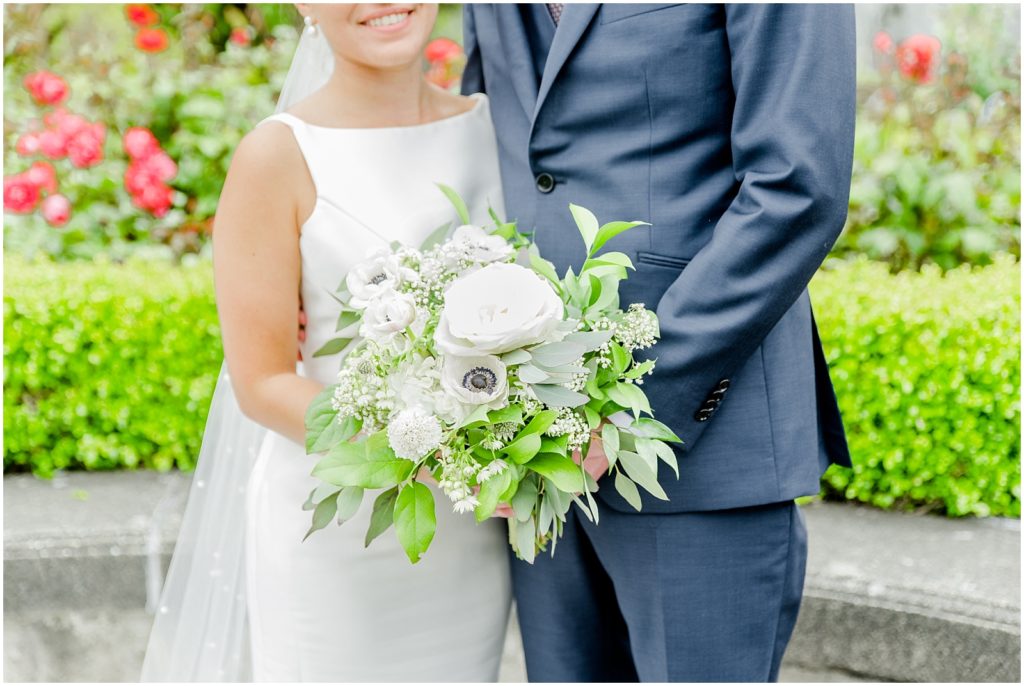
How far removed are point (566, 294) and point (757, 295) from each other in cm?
35

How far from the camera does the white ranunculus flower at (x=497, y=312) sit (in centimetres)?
135

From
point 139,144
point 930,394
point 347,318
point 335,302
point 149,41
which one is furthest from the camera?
point 149,41

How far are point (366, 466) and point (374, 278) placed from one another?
0.32m

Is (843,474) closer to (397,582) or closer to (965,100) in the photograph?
(397,582)

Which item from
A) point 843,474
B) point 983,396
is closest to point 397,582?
point 843,474

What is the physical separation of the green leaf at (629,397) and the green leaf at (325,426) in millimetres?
409

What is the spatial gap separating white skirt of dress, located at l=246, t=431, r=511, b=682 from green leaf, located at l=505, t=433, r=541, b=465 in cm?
65

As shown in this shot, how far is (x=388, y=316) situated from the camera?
4.73 ft

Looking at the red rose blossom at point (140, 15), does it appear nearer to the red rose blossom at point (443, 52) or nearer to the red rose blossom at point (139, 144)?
the red rose blossom at point (139, 144)

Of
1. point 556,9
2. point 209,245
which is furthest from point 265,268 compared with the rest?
point 209,245

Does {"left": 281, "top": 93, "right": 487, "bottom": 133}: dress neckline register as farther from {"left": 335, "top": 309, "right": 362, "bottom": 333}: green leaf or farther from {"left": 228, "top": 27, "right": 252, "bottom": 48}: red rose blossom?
{"left": 228, "top": 27, "right": 252, "bottom": 48}: red rose blossom

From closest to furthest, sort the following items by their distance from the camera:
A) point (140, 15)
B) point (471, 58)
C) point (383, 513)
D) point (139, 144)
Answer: point (383, 513), point (471, 58), point (139, 144), point (140, 15)

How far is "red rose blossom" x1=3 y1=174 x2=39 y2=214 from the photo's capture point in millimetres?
4335

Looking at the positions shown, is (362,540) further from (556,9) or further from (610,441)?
(556,9)
